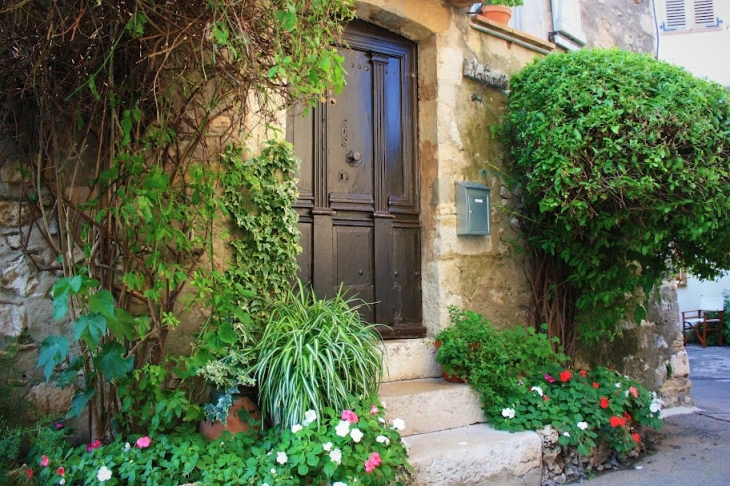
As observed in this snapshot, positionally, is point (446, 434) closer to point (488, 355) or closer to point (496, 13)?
point (488, 355)

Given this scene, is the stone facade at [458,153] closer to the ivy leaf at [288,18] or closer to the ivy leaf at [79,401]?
the ivy leaf at [79,401]

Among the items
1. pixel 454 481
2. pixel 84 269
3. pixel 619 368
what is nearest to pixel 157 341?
pixel 84 269

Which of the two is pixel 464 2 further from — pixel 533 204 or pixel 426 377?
pixel 426 377

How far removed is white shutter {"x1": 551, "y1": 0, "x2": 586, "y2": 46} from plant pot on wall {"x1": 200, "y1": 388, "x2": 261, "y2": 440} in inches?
161

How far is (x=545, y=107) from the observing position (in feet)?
12.6

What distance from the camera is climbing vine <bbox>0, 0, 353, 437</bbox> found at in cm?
221

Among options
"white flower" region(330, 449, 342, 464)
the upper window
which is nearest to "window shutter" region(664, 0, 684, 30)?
the upper window

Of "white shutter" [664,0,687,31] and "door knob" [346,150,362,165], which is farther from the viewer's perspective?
"white shutter" [664,0,687,31]

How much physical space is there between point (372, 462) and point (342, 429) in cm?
18

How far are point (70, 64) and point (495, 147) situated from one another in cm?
293

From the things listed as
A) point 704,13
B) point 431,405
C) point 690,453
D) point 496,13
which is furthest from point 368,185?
point 704,13

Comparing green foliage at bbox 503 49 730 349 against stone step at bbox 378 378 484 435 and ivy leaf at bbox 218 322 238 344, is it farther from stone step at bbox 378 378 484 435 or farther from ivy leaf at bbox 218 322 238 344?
ivy leaf at bbox 218 322 238 344

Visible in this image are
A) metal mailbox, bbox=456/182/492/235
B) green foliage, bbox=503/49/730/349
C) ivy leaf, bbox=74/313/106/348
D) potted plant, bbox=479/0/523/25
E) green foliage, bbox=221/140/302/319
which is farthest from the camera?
potted plant, bbox=479/0/523/25

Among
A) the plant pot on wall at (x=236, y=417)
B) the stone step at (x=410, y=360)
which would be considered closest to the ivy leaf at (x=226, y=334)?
the plant pot on wall at (x=236, y=417)
